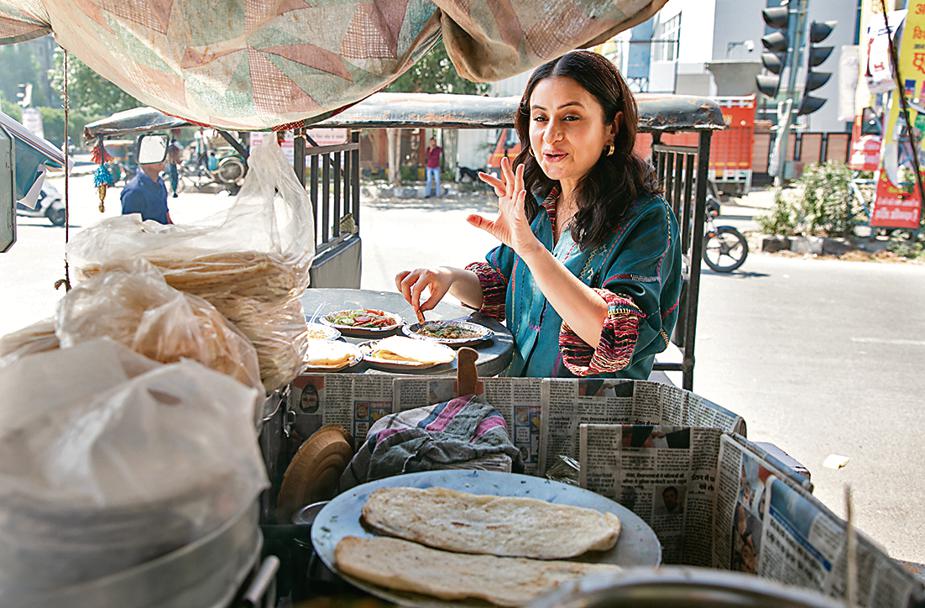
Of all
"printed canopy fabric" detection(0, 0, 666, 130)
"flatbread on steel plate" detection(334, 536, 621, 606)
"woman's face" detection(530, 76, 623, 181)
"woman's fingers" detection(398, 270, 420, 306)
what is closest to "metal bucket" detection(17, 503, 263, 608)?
"flatbread on steel plate" detection(334, 536, 621, 606)

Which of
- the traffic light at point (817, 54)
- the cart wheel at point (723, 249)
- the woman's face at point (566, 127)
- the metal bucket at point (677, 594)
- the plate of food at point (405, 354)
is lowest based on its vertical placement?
the cart wheel at point (723, 249)

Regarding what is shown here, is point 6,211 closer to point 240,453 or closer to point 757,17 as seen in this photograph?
point 240,453

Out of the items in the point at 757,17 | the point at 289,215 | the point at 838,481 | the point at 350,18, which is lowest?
the point at 838,481

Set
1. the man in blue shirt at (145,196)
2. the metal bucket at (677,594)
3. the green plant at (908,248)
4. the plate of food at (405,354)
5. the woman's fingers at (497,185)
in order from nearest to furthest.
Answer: the metal bucket at (677,594) → the woman's fingers at (497,185) → the plate of food at (405,354) → the man in blue shirt at (145,196) → the green plant at (908,248)

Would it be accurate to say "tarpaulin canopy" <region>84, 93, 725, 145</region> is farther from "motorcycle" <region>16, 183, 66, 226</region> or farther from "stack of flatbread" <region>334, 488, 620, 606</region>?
"motorcycle" <region>16, 183, 66, 226</region>

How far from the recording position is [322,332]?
10.3 ft

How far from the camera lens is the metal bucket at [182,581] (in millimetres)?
770

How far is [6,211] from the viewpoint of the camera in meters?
4.11

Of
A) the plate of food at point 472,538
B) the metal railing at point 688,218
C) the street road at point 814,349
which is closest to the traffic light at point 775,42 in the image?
the street road at point 814,349

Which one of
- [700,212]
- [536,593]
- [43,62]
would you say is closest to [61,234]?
[700,212]

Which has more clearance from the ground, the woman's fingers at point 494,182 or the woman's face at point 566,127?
the woman's face at point 566,127

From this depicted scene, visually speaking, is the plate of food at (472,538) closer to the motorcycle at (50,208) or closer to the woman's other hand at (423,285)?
the woman's other hand at (423,285)

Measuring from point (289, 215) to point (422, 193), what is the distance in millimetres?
21172

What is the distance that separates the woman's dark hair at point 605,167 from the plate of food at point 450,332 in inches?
23.5
